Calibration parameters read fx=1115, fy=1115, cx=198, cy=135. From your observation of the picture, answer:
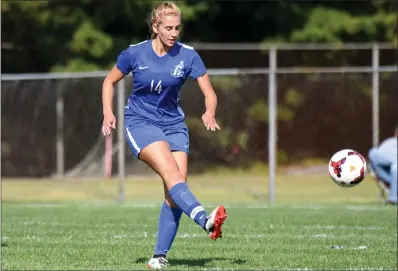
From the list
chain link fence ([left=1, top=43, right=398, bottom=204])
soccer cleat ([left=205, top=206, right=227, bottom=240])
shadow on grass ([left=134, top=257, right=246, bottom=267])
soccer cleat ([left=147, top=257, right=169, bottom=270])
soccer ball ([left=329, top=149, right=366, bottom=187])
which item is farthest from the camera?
chain link fence ([left=1, top=43, right=398, bottom=204])

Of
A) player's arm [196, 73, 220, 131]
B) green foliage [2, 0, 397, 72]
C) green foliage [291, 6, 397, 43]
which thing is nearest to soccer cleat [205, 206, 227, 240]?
player's arm [196, 73, 220, 131]

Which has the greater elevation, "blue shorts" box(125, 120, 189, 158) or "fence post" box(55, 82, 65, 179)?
"fence post" box(55, 82, 65, 179)

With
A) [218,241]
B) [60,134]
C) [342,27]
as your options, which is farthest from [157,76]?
[342,27]

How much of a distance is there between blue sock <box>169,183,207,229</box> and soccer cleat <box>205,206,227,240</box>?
146 millimetres

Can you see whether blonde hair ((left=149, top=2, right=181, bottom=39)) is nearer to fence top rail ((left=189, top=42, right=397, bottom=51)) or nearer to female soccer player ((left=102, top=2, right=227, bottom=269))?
female soccer player ((left=102, top=2, right=227, bottom=269))

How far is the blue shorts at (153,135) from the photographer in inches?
334

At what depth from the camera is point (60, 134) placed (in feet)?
75.4

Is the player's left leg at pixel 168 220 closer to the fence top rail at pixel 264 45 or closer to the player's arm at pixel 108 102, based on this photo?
the player's arm at pixel 108 102

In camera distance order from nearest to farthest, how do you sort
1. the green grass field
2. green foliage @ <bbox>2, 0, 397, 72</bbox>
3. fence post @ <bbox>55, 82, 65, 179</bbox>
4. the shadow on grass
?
the shadow on grass < the green grass field < fence post @ <bbox>55, 82, 65, 179</bbox> < green foliage @ <bbox>2, 0, 397, 72</bbox>

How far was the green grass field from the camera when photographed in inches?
352

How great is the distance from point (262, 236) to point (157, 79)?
11.1ft

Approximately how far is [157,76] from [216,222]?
1352 mm

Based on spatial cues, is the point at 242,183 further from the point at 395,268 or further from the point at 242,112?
the point at 395,268

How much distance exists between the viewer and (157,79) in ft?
27.8
